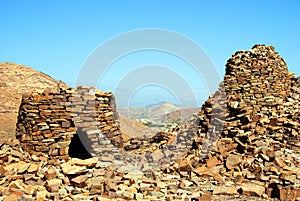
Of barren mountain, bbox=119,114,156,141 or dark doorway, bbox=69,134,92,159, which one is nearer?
dark doorway, bbox=69,134,92,159

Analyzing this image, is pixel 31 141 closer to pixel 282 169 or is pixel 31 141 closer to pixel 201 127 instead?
pixel 201 127

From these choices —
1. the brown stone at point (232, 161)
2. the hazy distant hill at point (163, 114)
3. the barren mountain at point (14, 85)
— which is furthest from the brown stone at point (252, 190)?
the hazy distant hill at point (163, 114)

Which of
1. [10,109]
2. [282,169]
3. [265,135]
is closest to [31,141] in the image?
[282,169]

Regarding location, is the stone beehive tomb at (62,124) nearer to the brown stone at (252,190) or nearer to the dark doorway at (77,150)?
the dark doorway at (77,150)

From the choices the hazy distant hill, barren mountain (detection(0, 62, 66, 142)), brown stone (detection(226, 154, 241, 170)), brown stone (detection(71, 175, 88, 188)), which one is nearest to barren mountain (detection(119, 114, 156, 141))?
the hazy distant hill

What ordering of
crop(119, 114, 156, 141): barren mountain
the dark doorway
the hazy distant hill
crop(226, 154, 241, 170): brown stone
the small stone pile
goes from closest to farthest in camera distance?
1. the small stone pile
2. crop(226, 154, 241, 170): brown stone
3. the dark doorway
4. crop(119, 114, 156, 141): barren mountain
5. the hazy distant hill

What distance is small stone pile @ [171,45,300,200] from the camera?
841 centimetres

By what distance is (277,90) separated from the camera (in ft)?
46.7

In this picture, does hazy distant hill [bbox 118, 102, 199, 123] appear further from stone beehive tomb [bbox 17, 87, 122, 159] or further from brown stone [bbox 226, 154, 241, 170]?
brown stone [bbox 226, 154, 241, 170]

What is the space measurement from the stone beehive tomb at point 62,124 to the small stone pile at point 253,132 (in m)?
2.84

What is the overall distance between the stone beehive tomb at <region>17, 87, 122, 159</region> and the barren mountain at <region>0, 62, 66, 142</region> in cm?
1185

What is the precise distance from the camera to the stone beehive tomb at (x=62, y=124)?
9.66m

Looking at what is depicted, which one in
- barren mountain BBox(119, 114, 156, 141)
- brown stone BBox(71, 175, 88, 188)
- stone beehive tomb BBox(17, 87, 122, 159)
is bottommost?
brown stone BBox(71, 175, 88, 188)

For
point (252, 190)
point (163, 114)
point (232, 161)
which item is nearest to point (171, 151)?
point (232, 161)
